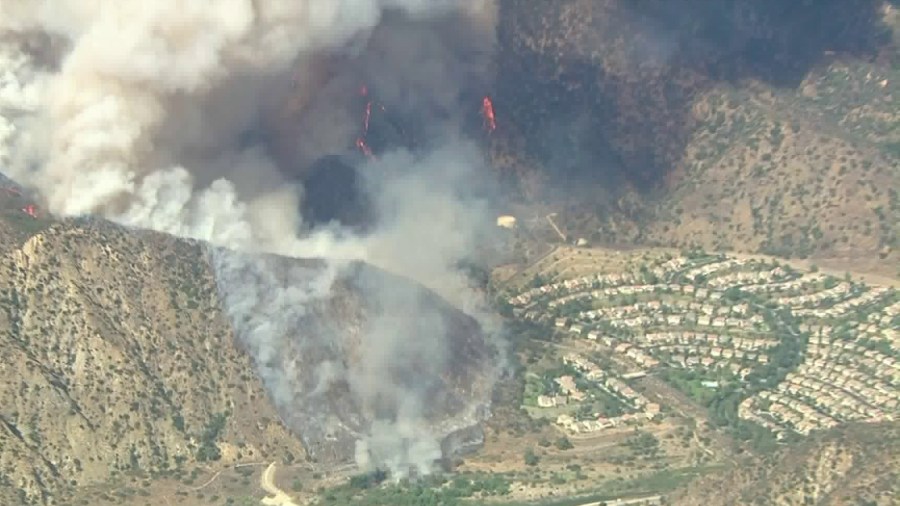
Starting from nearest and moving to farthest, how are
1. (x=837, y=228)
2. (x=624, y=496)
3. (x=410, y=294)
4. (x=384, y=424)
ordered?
(x=624, y=496) < (x=384, y=424) < (x=410, y=294) < (x=837, y=228)

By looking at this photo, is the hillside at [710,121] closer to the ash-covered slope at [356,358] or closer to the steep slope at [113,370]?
the ash-covered slope at [356,358]

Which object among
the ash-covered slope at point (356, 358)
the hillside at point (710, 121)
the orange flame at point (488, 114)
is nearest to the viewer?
the ash-covered slope at point (356, 358)

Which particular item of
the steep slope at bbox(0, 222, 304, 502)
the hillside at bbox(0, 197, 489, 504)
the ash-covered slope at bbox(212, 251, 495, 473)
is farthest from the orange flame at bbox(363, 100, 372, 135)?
the steep slope at bbox(0, 222, 304, 502)

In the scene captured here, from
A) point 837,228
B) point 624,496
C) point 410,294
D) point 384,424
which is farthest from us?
point 837,228

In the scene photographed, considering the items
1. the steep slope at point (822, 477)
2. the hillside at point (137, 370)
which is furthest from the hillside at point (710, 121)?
the steep slope at point (822, 477)

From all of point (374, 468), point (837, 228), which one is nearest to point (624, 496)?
point (374, 468)

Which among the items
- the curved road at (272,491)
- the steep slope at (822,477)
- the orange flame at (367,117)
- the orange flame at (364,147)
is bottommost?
the steep slope at (822,477)

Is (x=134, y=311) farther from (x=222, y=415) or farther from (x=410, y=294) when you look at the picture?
(x=410, y=294)
